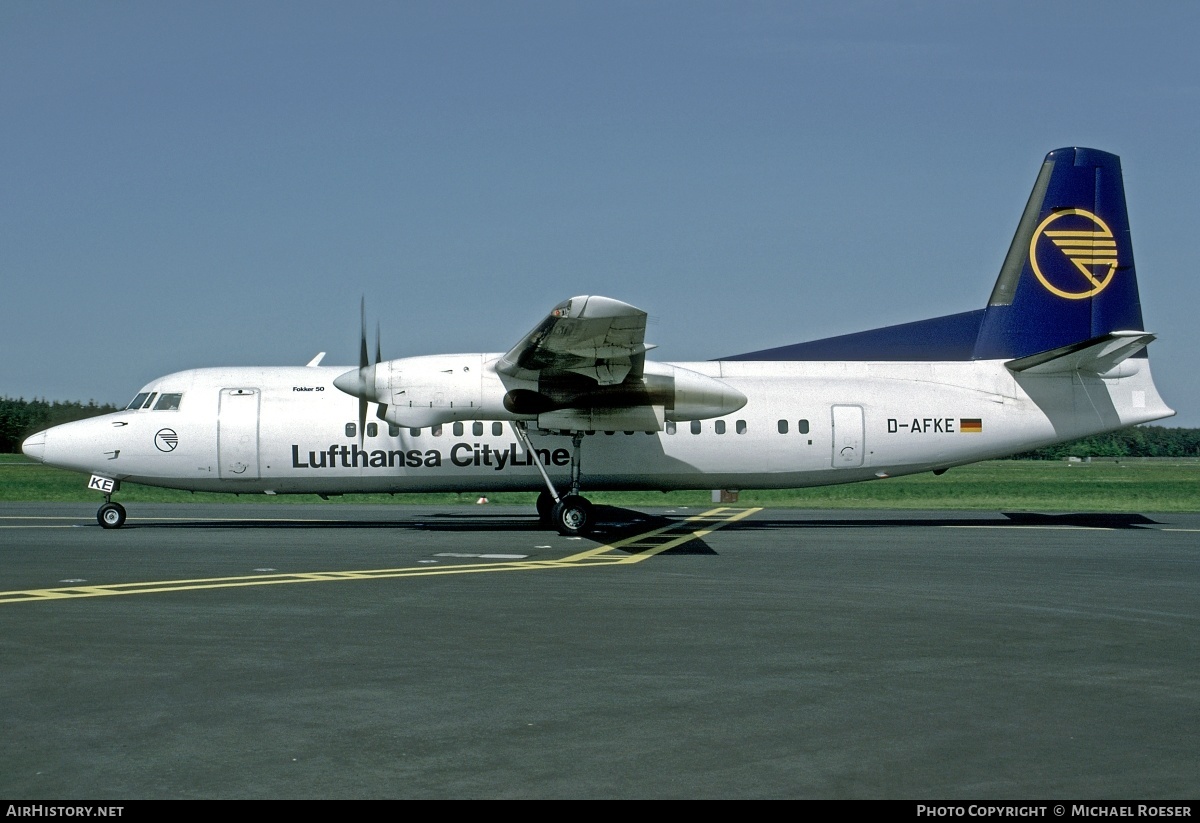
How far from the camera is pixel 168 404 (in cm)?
2112

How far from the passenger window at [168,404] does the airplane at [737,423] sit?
29 mm

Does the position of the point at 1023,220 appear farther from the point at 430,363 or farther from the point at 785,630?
the point at 785,630

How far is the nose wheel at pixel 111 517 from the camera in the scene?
2112cm

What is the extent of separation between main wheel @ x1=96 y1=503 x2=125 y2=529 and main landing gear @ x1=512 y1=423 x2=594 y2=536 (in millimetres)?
8255

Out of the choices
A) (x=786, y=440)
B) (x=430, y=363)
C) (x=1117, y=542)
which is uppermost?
(x=430, y=363)

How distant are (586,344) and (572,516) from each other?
12.4 ft

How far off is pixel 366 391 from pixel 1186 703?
15078 millimetres

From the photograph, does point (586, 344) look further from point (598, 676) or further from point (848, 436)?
point (598, 676)

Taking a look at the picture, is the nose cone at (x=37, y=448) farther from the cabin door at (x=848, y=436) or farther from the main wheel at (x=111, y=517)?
the cabin door at (x=848, y=436)

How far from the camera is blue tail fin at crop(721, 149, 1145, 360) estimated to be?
22.1 meters

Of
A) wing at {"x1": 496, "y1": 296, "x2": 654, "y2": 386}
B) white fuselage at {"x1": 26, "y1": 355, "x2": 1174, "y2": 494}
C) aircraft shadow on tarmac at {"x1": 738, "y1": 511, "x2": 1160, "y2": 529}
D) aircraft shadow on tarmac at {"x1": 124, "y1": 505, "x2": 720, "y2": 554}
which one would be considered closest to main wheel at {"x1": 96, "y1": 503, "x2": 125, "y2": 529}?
aircraft shadow on tarmac at {"x1": 124, "y1": 505, "x2": 720, "y2": 554}

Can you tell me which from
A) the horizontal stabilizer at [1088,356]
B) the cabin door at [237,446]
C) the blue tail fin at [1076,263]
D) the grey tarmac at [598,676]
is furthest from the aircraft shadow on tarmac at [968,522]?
the cabin door at [237,446]

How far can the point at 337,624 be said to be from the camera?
9406 millimetres

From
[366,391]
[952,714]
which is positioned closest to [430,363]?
[366,391]
